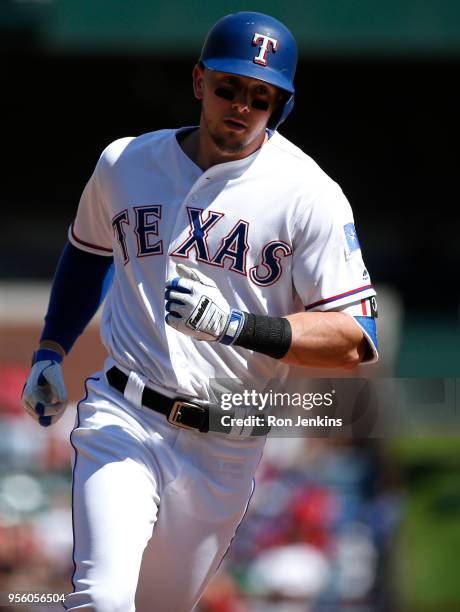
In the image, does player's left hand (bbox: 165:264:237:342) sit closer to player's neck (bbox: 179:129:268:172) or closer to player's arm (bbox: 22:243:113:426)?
player's neck (bbox: 179:129:268:172)

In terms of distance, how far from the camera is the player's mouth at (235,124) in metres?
2.75

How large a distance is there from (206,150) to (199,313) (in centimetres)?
55

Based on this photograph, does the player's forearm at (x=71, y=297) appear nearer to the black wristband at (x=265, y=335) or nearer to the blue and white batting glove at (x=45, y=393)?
the blue and white batting glove at (x=45, y=393)

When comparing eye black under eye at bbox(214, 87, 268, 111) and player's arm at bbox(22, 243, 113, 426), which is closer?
eye black under eye at bbox(214, 87, 268, 111)

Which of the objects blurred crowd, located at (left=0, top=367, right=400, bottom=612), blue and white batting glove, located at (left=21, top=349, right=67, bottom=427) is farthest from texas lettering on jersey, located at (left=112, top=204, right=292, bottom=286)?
blurred crowd, located at (left=0, top=367, right=400, bottom=612)

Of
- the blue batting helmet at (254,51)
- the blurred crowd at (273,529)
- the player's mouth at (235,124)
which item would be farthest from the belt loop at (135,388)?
the blurred crowd at (273,529)

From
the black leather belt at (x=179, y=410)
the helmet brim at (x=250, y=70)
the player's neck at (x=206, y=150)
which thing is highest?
the helmet brim at (x=250, y=70)

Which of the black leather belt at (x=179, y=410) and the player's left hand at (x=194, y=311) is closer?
the player's left hand at (x=194, y=311)

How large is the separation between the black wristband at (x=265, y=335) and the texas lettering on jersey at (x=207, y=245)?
6.1 inches

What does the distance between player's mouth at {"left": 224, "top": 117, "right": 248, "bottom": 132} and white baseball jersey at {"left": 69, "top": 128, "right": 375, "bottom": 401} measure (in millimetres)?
93

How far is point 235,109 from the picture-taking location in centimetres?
274

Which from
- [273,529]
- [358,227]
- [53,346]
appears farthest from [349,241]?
[358,227]

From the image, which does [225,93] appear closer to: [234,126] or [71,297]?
[234,126]

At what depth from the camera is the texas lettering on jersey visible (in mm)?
2736
